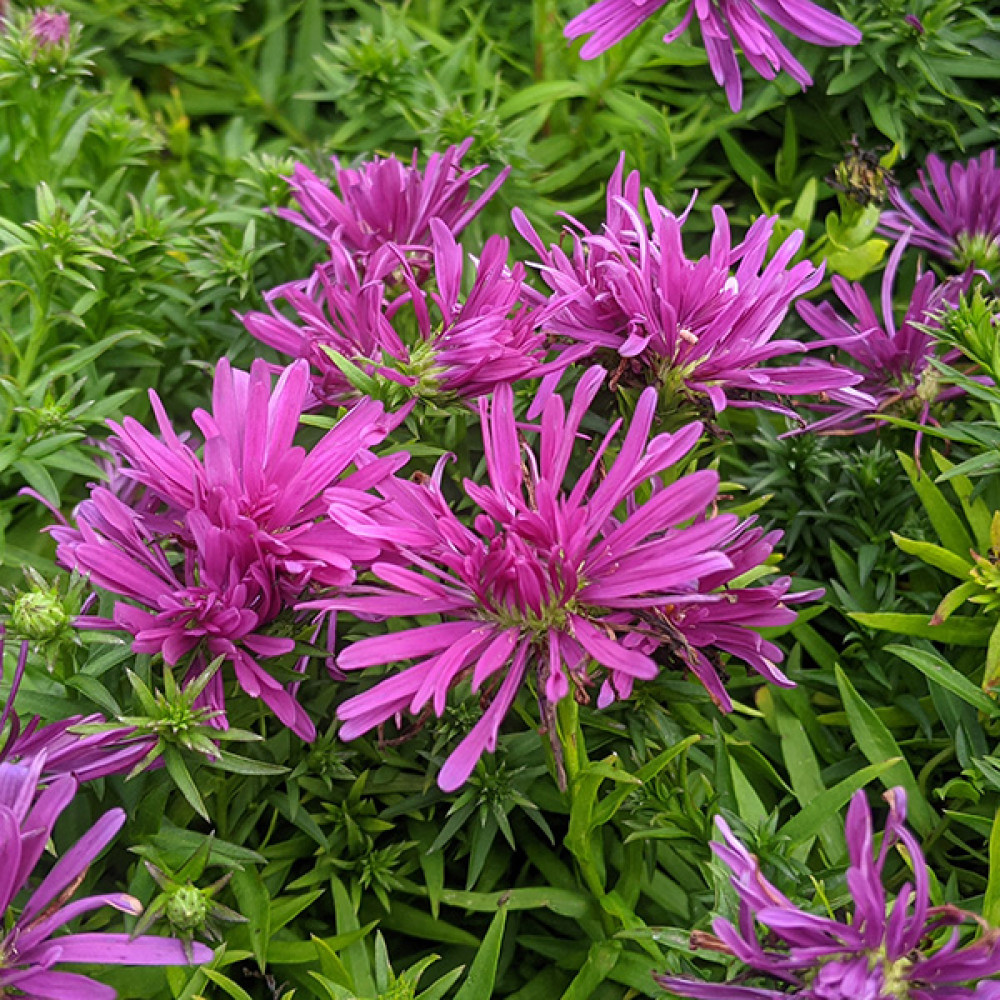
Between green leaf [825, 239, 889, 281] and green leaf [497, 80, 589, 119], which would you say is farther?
green leaf [497, 80, 589, 119]

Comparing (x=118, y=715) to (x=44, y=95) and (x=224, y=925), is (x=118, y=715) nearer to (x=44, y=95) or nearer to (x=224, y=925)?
(x=224, y=925)

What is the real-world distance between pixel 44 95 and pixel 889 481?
852 mm

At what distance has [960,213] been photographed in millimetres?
1018

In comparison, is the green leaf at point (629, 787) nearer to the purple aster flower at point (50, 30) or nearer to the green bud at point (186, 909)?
the green bud at point (186, 909)

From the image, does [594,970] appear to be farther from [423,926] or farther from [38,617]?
[38,617]

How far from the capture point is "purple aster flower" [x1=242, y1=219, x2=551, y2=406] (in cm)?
71

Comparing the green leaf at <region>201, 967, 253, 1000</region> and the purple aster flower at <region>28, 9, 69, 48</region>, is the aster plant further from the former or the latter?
the purple aster flower at <region>28, 9, 69, 48</region>

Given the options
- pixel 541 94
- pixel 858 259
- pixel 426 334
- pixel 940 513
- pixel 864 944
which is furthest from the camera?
pixel 541 94

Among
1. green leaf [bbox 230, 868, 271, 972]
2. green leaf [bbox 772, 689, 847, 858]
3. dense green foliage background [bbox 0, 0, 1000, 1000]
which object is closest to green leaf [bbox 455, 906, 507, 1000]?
dense green foliage background [bbox 0, 0, 1000, 1000]

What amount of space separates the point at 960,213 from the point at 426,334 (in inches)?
22.0

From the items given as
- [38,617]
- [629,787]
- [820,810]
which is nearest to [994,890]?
[820,810]

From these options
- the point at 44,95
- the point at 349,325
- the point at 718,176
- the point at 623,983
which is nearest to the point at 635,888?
the point at 623,983

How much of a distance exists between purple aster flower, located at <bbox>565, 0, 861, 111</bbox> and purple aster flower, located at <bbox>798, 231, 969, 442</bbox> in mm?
176

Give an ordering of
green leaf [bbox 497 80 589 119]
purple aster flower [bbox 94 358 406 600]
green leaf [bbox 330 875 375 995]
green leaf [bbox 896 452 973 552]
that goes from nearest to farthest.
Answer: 1. purple aster flower [bbox 94 358 406 600]
2. green leaf [bbox 330 875 375 995]
3. green leaf [bbox 896 452 973 552]
4. green leaf [bbox 497 80 589 119]
